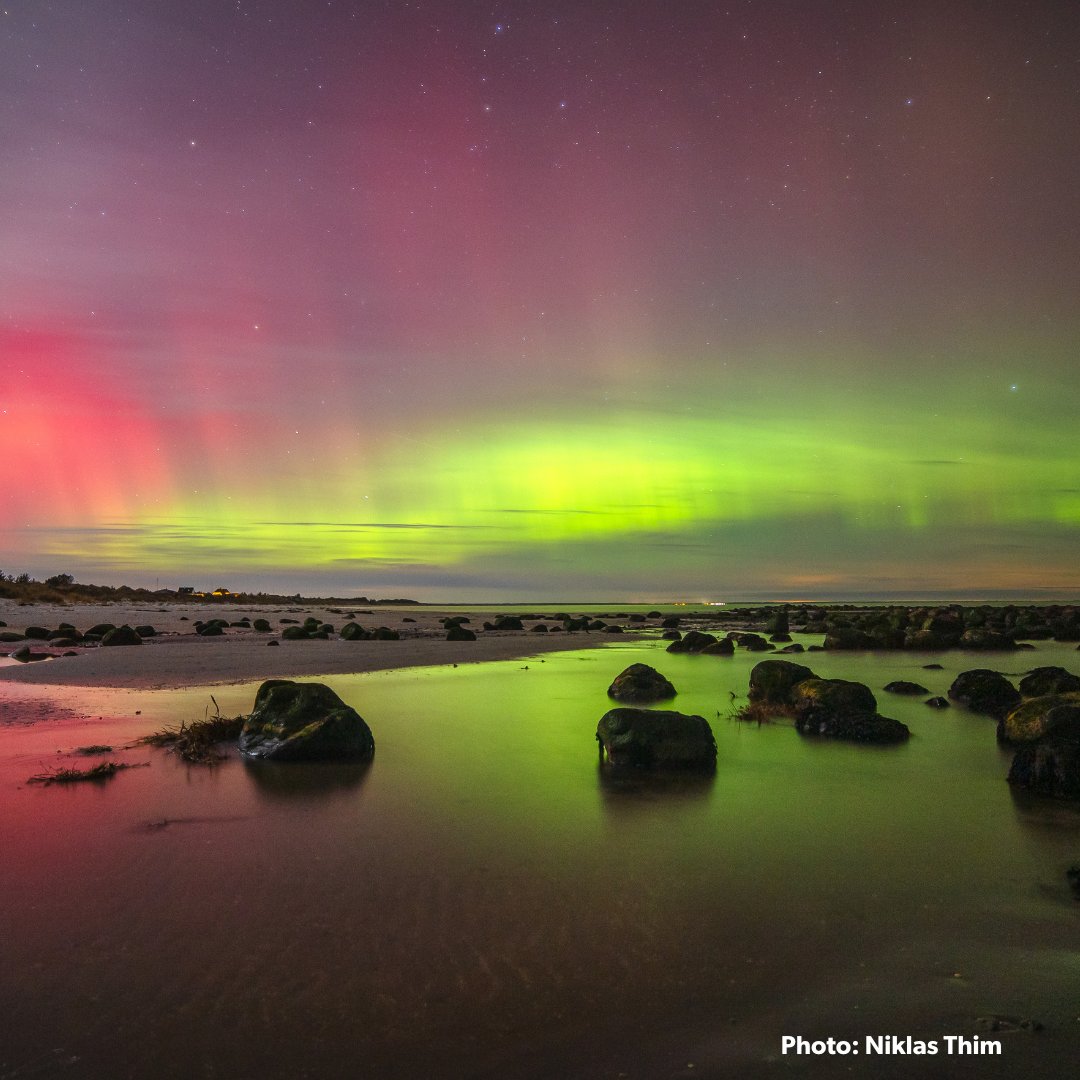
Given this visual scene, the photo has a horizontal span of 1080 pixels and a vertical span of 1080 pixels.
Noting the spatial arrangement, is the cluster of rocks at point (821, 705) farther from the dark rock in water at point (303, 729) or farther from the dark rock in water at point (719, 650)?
the dark rock in water at point (719, 650)

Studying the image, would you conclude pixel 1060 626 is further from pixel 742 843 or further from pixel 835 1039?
pixel 835 1039

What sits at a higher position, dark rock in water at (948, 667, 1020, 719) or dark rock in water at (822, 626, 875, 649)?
dark rock in water at (948, 667, 1020, 719)

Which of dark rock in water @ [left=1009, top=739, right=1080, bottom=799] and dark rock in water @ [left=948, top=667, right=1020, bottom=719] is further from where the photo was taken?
dark rock in water @ [left=948, top=667, right=1020, bottom=719]

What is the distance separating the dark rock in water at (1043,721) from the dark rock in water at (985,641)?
25351 mm

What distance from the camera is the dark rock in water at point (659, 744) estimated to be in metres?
10.3

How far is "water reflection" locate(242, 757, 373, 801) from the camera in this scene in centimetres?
879

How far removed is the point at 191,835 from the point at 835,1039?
5.66 m

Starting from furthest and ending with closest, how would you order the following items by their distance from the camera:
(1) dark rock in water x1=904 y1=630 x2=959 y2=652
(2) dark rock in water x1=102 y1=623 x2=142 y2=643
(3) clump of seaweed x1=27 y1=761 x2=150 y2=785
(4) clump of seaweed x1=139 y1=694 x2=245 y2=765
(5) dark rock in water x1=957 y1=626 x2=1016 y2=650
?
(1) dark rock in water x1=904 y1=630 x2=959 y2=652 → (5) dark rock in water x1=957 y1=626 x2=1016 y2=650 → (2) dark rock in water x1=102 y1=623 x2=142 y2=643 → (4) clump of seaweed x1=139 y1=694 x2=245 y2=765 → (3) clump of seaweed x1=27 y1=761 x2=150 y2=785

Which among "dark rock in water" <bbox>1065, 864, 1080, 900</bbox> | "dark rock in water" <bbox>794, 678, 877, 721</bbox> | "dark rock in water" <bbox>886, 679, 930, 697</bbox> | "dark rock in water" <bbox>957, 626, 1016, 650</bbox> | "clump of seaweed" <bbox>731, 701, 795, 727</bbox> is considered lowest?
"dark rock in water" <bbox>957, 626, 1016, 650</bbox>

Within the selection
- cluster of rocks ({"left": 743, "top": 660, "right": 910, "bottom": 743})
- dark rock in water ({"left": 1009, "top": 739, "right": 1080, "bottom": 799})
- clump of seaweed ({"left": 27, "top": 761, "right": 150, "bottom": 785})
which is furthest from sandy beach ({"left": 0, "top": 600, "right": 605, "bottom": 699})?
dark rock in water ({"left": 1009, "top": 739, "right": 1080, "bottom": 799})

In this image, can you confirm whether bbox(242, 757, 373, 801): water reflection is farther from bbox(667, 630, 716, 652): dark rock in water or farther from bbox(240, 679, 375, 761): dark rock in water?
bbox(667, 630, 716, 652): dark rock in water

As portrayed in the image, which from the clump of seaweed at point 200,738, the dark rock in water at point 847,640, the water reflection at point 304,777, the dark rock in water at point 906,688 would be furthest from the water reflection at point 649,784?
the dark rock in water at point 847,640

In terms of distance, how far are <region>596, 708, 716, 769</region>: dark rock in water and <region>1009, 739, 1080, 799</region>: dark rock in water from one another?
3.56 m

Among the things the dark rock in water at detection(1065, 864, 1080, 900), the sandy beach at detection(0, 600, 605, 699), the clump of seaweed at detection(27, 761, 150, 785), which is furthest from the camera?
the sandy beach at detection(0, 600, 605, 699)
